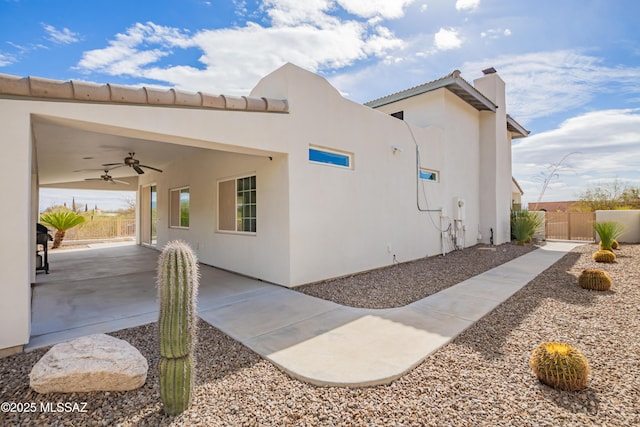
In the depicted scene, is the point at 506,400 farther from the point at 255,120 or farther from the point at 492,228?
the point at 492,228

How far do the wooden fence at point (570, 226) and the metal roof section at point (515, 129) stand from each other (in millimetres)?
4697

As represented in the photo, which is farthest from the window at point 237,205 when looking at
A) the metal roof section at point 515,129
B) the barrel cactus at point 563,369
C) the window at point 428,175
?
the metal roof section at point 515,129

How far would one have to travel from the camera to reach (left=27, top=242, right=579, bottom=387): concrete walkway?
3.26 m

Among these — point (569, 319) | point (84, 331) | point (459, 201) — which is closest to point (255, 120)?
point (84, 331)

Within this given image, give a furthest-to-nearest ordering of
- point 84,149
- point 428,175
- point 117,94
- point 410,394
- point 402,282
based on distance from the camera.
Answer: point 428,175
point 84,149
point 402,282
point 117,94
point 410,394

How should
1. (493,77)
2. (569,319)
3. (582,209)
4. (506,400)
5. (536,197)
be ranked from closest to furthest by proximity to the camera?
(506,400)
(569,319)
(493,77)
(536,197)
(582,209)

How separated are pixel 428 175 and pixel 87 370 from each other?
10165 millimetres

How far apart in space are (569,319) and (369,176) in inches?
195

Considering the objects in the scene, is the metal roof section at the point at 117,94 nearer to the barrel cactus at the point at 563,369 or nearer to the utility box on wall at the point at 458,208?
the barrel cactus at the point at 563,369

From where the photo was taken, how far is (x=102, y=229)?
17812mm

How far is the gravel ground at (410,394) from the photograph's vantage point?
2375 millimetres

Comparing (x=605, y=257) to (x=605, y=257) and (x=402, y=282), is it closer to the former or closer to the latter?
(x=605, y=257)

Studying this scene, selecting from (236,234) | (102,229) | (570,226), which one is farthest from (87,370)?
(570,226)

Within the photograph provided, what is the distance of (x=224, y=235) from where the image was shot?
8.27 meters
